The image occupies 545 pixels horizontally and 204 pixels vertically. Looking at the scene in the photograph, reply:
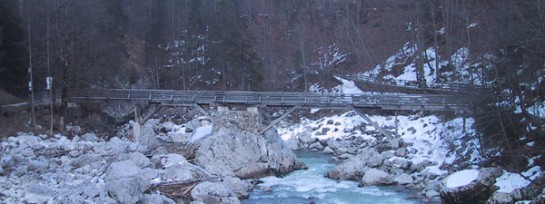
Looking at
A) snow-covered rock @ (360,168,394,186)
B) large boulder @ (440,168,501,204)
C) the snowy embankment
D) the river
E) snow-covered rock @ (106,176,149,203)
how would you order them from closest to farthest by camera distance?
snow-covered rock @ (106,176,149,203) < large boulder @ (440,168,501,204) < the snowy embankment < the river < snow-covered rock @ (360,168,394,186)

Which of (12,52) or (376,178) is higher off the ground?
(12,52)

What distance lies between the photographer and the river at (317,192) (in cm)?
2273

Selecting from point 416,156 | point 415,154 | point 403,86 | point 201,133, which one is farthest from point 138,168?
point 403,86

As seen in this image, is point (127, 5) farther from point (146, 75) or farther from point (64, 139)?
point (64, 139)

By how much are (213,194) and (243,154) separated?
7.04 metres

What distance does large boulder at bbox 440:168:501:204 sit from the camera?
67.1 ft

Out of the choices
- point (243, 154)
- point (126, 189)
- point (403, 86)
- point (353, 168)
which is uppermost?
point (403, 86)

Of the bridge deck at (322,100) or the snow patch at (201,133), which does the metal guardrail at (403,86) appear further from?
the snow patch at (201,133)

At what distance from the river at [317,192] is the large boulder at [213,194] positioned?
113 cm

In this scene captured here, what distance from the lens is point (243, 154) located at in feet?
92.4

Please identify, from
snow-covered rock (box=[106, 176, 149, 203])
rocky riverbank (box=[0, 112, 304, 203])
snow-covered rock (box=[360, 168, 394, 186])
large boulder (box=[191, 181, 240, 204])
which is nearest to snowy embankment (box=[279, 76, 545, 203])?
snow-covered rock (box=[360, 168, 394, 186])

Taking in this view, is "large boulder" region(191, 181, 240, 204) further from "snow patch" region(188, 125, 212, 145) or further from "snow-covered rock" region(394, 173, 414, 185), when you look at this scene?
"snow patch" region(188, 125, 212, 145)

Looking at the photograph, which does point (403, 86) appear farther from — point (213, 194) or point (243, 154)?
point (213, 194)

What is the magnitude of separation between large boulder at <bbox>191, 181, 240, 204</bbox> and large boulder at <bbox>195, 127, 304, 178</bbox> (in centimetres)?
495
